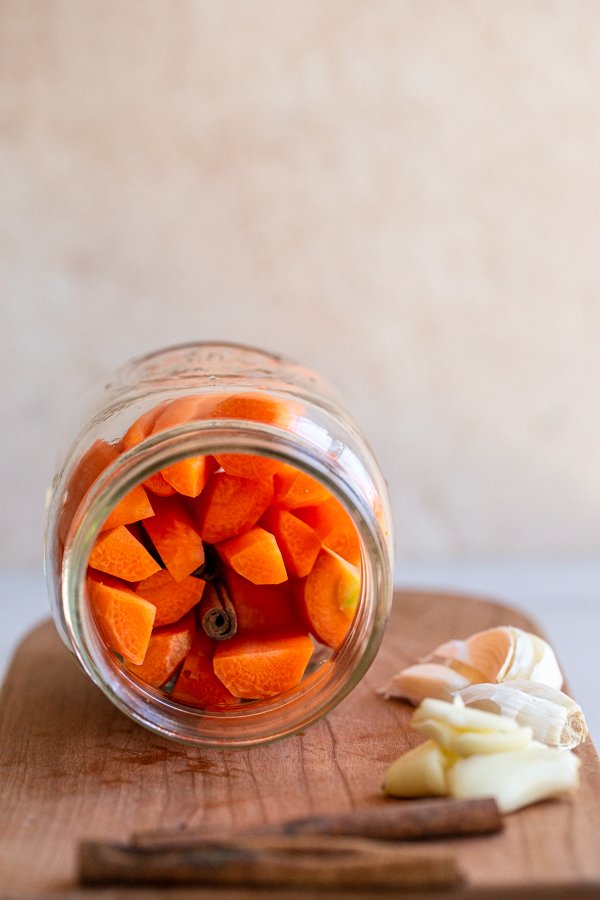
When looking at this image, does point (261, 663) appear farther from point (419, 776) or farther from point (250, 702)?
point (419, 776)

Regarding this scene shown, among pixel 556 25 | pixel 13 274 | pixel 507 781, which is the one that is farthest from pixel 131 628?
pixel 556 25

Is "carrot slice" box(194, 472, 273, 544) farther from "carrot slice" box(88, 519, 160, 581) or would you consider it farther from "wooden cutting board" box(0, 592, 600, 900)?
"wooden cutting board" box(0, 592, 600, 900)

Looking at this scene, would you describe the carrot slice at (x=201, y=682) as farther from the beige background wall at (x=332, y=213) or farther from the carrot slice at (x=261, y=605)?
the beige background wall at (x=332, y=213)

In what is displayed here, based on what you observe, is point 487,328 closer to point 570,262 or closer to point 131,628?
point 570,262

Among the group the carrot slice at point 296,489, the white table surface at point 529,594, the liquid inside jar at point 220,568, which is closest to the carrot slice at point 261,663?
the liquid inside jar at point 220,568

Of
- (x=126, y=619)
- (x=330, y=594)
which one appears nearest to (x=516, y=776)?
(x=330, y=594)

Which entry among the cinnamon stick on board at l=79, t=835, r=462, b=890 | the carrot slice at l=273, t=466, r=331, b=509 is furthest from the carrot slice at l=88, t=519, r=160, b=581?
the cinnamon stick on board at l=79, t=835, r=462, b=890
